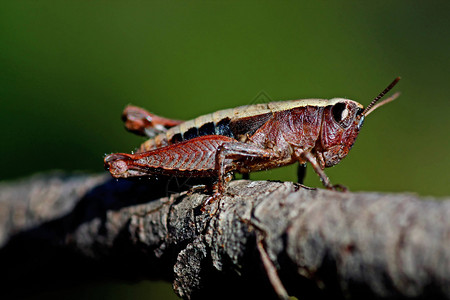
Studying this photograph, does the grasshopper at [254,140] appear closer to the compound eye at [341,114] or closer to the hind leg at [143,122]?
the compound eye at [341,114]

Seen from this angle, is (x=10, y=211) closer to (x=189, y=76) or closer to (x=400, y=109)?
(x=189, y=76)

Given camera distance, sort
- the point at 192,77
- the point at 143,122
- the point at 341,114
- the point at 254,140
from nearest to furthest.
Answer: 1. the point at 341,114
2. the point at 254,140
3. the point at 143,122
4. the point at 192,77

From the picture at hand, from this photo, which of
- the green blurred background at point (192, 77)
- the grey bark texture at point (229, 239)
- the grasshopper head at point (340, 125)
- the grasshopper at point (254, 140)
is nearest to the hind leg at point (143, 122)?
the grasshopper at point (254, 140)

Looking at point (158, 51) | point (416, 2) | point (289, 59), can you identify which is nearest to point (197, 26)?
point (158, 51)

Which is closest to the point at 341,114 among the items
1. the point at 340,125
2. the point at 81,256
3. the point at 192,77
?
the point at 340,125

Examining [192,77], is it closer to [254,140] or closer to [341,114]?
[254,140]

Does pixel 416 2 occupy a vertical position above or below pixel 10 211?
above

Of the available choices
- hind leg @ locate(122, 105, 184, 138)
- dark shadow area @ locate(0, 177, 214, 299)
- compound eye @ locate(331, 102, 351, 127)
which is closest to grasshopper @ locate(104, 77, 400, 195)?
compound eye @ locate(331, 102, 351, 127)
